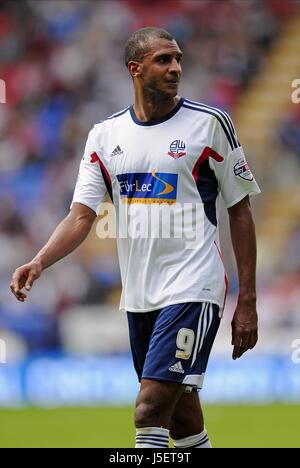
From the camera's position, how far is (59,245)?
593 cm

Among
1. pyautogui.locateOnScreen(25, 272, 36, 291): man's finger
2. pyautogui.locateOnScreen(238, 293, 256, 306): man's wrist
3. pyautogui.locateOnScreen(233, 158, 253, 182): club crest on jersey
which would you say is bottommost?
pyautogui.locateOnScreen(238, 293, 256, 306): man's wrist

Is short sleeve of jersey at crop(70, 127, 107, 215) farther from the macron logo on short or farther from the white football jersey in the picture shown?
the macron logo on short

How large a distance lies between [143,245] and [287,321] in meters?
8.84

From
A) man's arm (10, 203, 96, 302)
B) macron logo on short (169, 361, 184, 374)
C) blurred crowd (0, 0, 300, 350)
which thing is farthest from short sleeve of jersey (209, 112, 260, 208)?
blurred crowd (0, 0, 300, 350)

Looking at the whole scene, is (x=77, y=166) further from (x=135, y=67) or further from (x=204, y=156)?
(x=204, y=156)

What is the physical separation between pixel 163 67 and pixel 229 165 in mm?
662

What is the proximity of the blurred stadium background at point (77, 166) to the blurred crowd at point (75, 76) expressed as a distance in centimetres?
2

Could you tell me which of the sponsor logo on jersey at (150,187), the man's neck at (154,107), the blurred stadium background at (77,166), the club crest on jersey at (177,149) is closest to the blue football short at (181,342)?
the sponsor logo on jersey at (150,187)

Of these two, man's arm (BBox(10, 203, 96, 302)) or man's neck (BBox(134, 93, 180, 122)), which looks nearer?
man's arm (BBox(10, 203, 96, 302))

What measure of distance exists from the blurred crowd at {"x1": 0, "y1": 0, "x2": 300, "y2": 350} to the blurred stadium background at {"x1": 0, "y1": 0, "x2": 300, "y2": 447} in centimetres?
2

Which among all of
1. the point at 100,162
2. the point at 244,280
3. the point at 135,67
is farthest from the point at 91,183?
the point at 244,280

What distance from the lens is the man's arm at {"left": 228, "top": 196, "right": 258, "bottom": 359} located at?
5.80 m

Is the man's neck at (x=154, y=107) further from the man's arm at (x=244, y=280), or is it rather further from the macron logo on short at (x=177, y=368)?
the macron logo on short at (x=177, y=368)

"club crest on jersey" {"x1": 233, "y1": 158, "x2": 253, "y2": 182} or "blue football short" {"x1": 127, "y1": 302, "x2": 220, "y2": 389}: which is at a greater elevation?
"club crest on jersey" {"x1": 233, "y1": 158, "x2": 253, "y2": 182}
